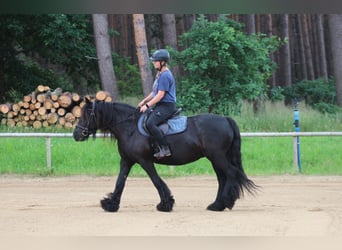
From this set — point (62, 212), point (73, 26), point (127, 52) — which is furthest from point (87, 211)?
point (127, 52)

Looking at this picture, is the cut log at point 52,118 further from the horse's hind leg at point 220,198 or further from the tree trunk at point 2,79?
the horse's hind leg at point 220,198

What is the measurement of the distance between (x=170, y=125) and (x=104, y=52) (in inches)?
504

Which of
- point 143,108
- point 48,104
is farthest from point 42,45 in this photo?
point 143,108

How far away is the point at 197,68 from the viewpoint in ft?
63.2

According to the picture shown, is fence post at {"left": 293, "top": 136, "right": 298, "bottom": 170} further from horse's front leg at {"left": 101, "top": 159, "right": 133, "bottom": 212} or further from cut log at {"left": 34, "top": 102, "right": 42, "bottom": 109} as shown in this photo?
cut log at {"left": 34, "top": 102, "right": 42, "bottom": 109}

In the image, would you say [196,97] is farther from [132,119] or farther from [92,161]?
[132,119]

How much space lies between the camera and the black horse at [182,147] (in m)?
8.32

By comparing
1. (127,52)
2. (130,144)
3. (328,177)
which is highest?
(127,52)

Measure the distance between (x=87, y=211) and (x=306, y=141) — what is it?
27.2 feet

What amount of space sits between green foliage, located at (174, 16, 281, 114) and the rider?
32.9ft

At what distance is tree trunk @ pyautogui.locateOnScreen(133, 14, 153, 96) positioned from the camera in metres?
19.2

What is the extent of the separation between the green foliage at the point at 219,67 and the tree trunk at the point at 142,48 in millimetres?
1012

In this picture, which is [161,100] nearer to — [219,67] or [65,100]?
[65,100]

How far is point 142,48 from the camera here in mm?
19844
